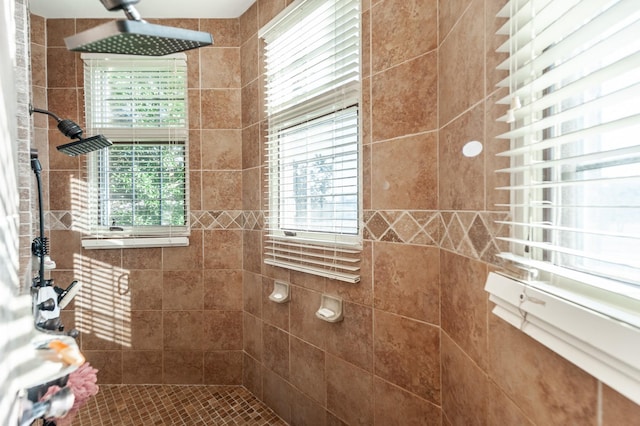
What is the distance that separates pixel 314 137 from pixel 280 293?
0.87 m

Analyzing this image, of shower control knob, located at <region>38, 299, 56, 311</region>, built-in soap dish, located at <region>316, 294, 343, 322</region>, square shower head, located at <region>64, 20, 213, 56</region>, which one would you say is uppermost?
square shower head, located at <region>64, 20, 213, 56</region>

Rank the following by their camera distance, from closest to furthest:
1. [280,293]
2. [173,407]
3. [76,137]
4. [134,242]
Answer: [76,137], [280,293], [173,407], [134,242]

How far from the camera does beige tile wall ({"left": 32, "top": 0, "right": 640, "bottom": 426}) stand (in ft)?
2.77

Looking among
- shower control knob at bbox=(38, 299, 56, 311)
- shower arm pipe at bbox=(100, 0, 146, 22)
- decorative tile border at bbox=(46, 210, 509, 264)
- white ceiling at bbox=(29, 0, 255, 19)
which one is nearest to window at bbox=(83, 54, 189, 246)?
white ceiling at bbox=(29, 0, 255, 19)

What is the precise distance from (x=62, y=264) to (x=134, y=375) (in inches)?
35.1

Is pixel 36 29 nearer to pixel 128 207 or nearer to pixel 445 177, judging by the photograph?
pixel 128 207

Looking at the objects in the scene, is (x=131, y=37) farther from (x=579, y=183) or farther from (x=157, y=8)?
(x=157, y=8)

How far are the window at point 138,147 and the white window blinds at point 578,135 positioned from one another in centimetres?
197

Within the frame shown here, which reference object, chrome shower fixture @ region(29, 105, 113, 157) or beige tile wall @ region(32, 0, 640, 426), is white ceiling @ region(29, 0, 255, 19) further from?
chrome shower fixture @ region(29, 105, 113, 157)

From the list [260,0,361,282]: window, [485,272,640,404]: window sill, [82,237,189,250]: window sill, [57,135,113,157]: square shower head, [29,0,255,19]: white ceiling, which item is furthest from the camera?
[82,237,189,250]: window sill

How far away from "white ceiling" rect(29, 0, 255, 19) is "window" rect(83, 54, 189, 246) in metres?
0.27

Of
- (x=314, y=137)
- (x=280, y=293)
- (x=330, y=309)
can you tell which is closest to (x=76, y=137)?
(x=314, y=137)

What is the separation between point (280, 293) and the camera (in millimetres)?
1749

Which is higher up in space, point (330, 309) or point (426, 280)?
point (426, 280)
